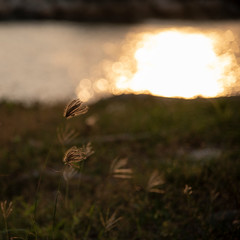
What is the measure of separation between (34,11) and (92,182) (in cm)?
3699

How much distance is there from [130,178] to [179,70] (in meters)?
8.26

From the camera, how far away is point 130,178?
3566 mm

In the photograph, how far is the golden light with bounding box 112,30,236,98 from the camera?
29.7 feet

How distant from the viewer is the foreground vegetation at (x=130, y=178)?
271 centimetres

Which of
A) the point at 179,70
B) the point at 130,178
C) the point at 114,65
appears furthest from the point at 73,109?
the point at 114,65

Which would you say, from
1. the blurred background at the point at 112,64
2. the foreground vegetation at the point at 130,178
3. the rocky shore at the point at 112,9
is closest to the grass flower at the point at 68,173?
the foreground vegetation at the point at 130,178

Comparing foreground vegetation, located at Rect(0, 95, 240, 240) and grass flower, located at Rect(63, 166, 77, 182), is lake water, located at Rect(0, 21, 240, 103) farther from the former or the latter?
grass flower, located at Rect(63, 166, 77, 182)

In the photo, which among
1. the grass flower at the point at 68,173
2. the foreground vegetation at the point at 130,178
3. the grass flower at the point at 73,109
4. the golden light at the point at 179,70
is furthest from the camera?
the golden light at the point at 179,70

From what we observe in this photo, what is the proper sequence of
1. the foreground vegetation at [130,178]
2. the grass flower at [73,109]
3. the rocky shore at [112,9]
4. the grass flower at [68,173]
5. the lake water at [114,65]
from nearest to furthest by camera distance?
the grass flower at [73,109] → the grass flower at [68,173] → the foreground vegetation at [130,178] → the lake water at [114,65] → the rocky shore at [112,9]

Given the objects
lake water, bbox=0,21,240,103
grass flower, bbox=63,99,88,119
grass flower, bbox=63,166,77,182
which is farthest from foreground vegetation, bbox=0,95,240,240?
lake water, bbox=0,21,240,103

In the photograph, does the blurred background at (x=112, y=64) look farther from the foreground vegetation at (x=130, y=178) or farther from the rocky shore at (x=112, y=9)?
the rocky shore at (x=112, y=9)

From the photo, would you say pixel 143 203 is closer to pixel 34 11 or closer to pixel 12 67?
→ pixel 12 67

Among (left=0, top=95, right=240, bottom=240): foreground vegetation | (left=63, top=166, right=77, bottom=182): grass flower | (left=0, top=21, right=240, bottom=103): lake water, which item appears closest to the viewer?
(left=63, top=166, right=77, bottom=182): grass flower

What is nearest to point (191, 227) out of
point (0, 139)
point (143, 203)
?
point (143, 203)
